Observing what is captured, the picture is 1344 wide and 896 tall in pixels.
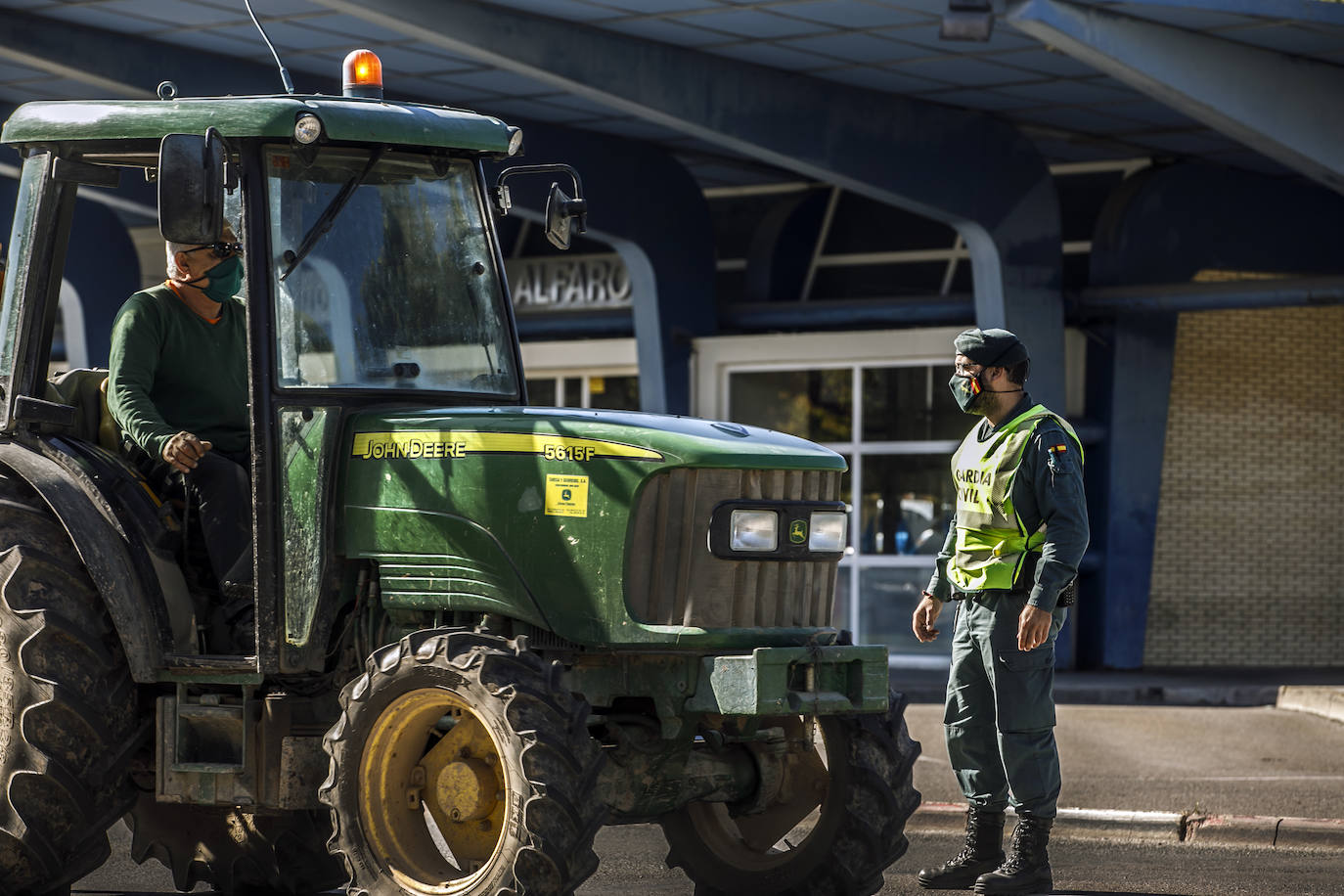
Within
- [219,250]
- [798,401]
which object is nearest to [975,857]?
[219,250]

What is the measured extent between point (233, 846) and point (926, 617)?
273 cm

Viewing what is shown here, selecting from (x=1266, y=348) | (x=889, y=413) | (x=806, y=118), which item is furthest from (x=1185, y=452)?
(x=806, y=118)

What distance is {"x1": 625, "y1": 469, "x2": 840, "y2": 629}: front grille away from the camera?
6.48 meters

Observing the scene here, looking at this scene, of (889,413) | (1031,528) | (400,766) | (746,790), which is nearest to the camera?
(400,766)

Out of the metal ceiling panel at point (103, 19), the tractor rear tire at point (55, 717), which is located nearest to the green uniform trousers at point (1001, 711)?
the tractor rear tire at point (55, 717)

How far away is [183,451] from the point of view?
6.84 metres

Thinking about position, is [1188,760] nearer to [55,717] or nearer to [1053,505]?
[1053,505]

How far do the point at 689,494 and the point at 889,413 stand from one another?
52.8 ft

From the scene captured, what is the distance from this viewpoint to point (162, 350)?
23.9 ft

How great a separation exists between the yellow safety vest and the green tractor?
78 centimetres

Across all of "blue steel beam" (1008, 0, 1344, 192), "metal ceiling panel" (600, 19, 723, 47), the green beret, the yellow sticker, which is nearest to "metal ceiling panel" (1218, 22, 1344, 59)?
"blue steel beam" (1008, 0, 1344, 192)

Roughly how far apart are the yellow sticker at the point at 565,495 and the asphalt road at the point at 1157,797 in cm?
192

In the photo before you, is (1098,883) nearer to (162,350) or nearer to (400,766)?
(400,766)

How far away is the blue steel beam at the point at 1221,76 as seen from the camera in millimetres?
15398
